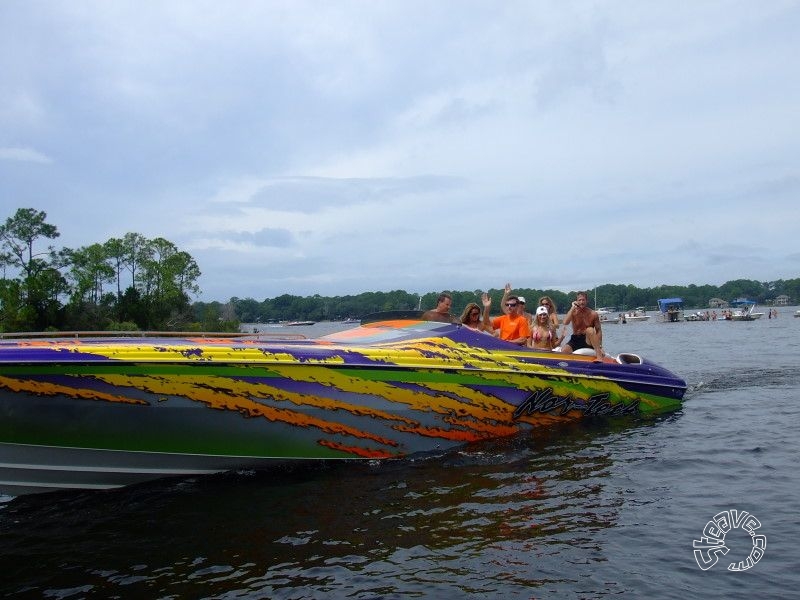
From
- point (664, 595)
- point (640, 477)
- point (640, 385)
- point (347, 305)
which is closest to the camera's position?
point (664, 595)

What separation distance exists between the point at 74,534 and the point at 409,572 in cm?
293

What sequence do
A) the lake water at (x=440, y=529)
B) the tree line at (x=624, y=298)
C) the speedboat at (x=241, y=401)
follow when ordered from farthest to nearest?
the tree line at (x=624, y=298) < the speedboat at (x=241, y=401) < the lake water at (x=440, y=529)

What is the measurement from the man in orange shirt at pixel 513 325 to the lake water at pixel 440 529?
1.75m

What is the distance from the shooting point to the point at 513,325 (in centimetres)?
941

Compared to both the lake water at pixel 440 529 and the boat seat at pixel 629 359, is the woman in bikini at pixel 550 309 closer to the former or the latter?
the boat seat at pixel 629 359

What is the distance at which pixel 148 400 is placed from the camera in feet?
19.5

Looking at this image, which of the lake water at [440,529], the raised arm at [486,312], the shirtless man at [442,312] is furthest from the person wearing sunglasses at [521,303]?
the lake water at [440,529]

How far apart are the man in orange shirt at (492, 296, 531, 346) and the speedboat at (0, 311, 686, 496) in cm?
119

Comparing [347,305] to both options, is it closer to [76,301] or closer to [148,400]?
[76,301]

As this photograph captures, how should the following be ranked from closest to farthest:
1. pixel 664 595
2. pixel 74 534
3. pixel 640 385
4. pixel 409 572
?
pixel 664 595 → pixel 409 572 → pixel 74 534 → pixel 640 385

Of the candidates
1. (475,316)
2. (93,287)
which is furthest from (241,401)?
(93,287)

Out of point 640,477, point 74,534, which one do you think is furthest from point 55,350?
point 640,477

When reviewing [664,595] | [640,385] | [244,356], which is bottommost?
[664,595]

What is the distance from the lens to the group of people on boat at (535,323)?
913 cm
